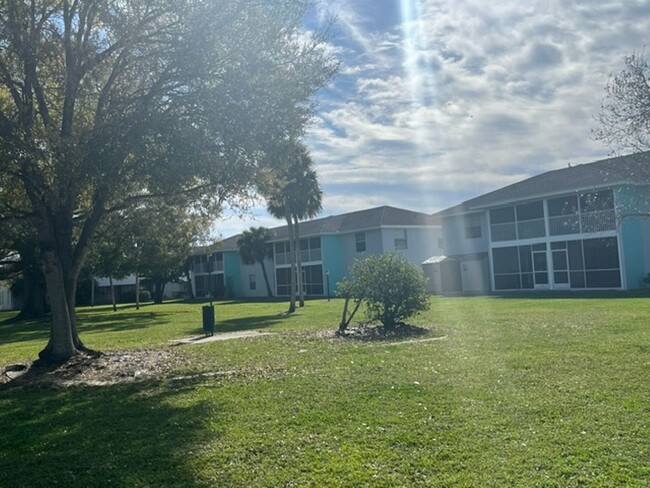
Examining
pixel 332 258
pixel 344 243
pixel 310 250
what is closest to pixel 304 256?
pixel 310 250

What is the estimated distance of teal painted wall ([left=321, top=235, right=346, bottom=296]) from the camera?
54.9 meters

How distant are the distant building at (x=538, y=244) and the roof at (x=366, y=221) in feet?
15.9

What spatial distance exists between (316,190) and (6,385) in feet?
93.1

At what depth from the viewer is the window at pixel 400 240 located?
51688 mm

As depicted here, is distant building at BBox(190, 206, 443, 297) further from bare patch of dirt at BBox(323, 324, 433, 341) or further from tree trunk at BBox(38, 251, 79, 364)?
tree trunk at BBox(38, 251, 79, 364)

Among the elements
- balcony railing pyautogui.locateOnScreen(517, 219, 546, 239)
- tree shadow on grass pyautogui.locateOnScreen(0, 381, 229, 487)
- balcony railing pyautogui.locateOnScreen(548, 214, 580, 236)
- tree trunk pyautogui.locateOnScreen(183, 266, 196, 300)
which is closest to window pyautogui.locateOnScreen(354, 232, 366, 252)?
balcony railing pyautogui.locateOnScreen(517, 219, 546, 239)

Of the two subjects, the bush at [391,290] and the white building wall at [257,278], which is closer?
the bush at [391,290]

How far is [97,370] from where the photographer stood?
13062 millimetres

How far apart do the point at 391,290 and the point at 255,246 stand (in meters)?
42.7

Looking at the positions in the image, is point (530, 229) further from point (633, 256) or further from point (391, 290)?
point (391, 290)

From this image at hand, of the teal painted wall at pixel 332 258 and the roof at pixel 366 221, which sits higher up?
the roof at pixel 366 221

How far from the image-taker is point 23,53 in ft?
37.6

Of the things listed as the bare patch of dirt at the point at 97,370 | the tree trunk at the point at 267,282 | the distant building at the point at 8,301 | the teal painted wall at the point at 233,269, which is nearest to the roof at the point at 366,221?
the tree trunk at the point at 267,282

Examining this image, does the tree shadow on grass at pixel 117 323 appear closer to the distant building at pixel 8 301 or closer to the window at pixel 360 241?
the window at pixel 360 241
